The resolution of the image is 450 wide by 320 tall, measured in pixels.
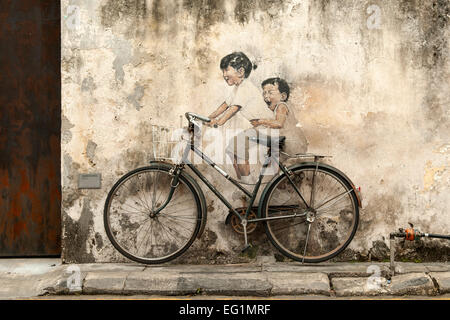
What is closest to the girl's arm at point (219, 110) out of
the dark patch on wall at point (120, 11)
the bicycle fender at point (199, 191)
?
the bicycle fender at point (199, 191)

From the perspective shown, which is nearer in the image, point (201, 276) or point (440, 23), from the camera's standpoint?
point (201, 276)

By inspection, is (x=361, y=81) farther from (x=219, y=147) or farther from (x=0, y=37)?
(x=0, y=37)

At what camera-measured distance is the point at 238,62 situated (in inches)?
221

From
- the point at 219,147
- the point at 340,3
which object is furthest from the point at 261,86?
the point at 340,3

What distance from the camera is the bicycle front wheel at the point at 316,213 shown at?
553 centimetres

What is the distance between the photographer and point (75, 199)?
5633 mm

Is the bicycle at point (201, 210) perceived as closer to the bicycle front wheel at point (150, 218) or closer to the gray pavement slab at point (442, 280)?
the bicycle front wheel at point (150, 218)

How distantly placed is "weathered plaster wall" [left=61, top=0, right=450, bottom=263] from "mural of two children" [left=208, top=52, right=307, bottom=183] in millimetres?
95

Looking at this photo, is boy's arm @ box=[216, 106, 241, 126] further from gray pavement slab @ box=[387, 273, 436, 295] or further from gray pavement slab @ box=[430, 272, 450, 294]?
gray pavement slab @ box=[430, 272, 450, 294]

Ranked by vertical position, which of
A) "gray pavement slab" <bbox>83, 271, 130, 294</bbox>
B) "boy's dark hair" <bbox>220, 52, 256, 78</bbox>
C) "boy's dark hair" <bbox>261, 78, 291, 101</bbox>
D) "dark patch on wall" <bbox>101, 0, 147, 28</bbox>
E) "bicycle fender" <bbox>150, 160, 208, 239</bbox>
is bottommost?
"gray pavement slab" <bbox>83, 271, 130, 294</bbox>

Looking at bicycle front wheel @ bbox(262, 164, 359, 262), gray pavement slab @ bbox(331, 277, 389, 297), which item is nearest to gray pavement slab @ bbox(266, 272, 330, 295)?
gray pavement slab @ bbox(331, 277, 389, 297)

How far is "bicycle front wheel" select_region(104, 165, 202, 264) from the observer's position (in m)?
5.63

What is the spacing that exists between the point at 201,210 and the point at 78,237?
1375mm

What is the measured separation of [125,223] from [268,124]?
185 cm
